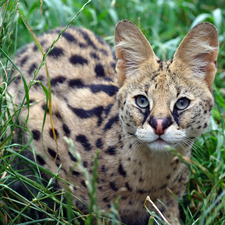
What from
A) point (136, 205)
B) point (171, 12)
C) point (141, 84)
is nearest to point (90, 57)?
point (141, 84)

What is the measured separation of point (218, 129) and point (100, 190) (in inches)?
55.6

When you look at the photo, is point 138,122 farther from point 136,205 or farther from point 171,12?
point 171,12

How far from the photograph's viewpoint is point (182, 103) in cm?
237

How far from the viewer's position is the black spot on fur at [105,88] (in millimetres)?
3146

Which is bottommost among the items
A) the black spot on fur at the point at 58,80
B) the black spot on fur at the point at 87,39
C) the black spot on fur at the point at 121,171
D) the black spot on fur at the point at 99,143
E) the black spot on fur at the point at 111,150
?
the black spot on fur at the point at 121,171

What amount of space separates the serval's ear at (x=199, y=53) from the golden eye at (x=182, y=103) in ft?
0.84

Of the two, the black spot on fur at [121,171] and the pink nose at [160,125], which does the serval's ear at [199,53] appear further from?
the black spot on fur at [121,171]

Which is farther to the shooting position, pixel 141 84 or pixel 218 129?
pixel 218 129

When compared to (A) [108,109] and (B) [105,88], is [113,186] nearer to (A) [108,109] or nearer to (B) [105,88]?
(A) [108,109]

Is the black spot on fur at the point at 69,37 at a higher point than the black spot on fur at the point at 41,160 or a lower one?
higher

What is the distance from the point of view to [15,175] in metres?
2.43

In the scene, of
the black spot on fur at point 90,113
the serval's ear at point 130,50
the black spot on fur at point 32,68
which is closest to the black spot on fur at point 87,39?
the black spot on fur at point 32,68

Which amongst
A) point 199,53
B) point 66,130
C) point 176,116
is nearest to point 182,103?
point 176,116

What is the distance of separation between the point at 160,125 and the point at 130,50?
79 cm
